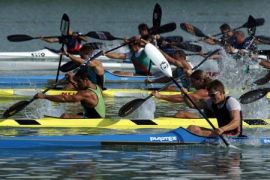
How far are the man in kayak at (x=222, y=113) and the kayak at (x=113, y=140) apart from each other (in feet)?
0.37

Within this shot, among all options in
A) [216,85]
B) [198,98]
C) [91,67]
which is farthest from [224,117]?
[91,67]

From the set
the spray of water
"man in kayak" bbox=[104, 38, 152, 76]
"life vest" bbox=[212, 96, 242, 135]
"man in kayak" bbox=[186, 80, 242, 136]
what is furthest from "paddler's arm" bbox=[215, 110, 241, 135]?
"man in kayak" bbox=[104, 38, 152, 76]

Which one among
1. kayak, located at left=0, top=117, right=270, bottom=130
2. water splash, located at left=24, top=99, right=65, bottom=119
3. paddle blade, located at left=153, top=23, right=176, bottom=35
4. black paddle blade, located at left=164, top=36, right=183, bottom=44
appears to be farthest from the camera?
black paddle blade, located at left=164, top=36, right=183, bottom=44

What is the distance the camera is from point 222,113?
66.0ft

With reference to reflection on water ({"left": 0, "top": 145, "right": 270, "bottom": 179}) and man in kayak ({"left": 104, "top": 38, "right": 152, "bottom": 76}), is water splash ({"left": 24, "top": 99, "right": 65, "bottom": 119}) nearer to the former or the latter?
man in kayak ({"left": 104, "top": 38, "right": 152, "bottom": 76})

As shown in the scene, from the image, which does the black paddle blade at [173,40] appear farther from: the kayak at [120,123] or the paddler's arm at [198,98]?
the kayak at [120,123]

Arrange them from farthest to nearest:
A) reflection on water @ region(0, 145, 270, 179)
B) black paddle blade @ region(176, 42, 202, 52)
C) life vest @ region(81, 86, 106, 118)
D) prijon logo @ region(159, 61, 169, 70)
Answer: black paddle blade @ region(176, 42, 202, 52) < life vest @ region(81, 86, 106, 118) < prijon logo @ region(159, 61, 169, 70) < reflection on water @ region(0, 145, 270, 179)

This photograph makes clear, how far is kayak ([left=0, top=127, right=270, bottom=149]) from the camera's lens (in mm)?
19609

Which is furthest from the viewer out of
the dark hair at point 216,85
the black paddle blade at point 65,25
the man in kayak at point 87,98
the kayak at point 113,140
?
the black paddle blade at point 65,25

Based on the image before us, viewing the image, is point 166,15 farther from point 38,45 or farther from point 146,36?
point 146,36

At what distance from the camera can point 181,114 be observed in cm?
2173

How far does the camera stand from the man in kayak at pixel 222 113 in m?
19.9

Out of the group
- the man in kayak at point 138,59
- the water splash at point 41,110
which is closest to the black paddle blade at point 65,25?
the man in kayak at point 138,59

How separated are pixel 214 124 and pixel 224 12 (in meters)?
71.8
